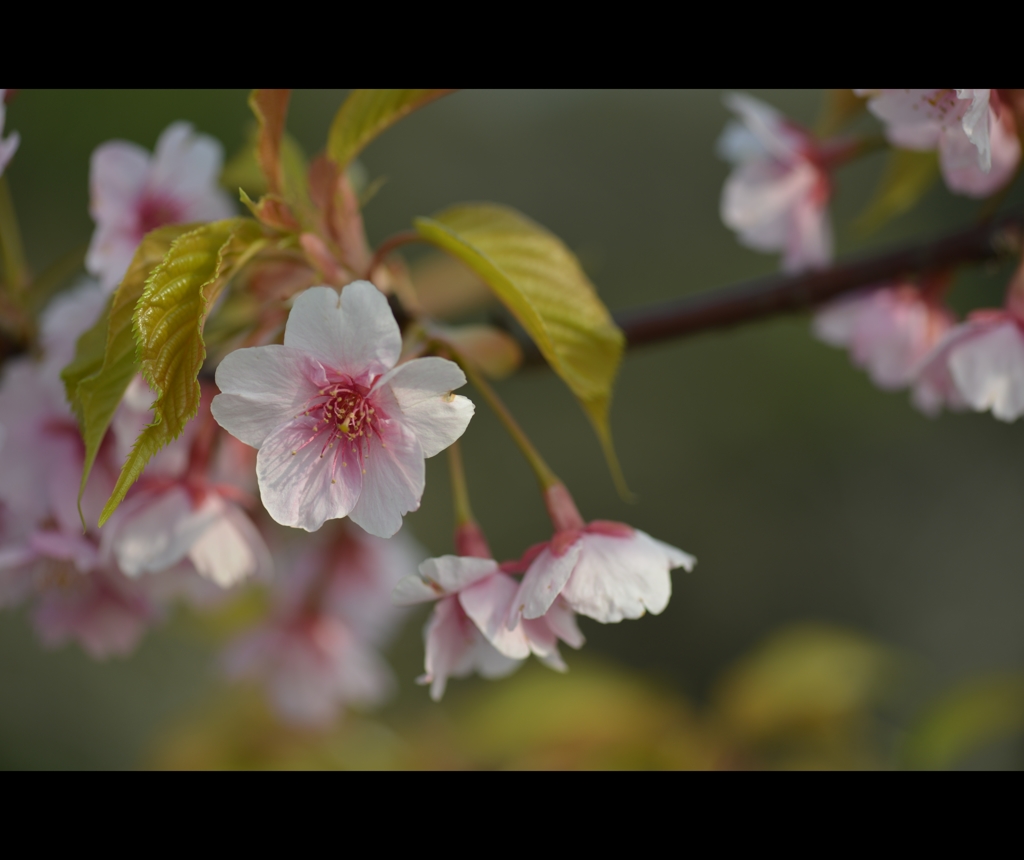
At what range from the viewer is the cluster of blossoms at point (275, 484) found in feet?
1.91

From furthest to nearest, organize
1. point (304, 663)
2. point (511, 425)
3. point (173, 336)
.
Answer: point (304, 663) → point (511, 425) → point (173, 336)

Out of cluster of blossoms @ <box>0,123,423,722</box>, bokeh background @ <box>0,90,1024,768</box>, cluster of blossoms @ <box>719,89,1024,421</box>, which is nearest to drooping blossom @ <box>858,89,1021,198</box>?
cluster of blossoms @ <box>719,89,1024,421</box>

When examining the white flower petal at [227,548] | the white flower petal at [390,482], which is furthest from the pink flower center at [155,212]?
the white flower petal at [390,482]

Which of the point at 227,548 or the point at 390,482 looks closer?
the point at 390,482

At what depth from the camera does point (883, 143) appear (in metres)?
0.93

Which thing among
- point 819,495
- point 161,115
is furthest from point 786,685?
point 819,495

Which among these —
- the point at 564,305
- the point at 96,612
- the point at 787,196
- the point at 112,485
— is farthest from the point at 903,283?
the point at 96,612

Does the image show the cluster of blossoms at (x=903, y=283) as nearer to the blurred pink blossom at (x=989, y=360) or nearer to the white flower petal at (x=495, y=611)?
the blurred pink blossom at (x=989, y=360)

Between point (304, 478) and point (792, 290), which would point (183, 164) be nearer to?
point (304, 478)

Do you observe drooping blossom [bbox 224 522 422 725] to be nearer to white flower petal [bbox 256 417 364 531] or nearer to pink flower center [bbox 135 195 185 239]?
pink flower center [bbox 135 195 185 239]

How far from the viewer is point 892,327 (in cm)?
96

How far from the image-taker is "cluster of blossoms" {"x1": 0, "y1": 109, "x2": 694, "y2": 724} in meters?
0.58

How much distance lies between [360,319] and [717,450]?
27.3 ft

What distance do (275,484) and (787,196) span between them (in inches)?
27.0
